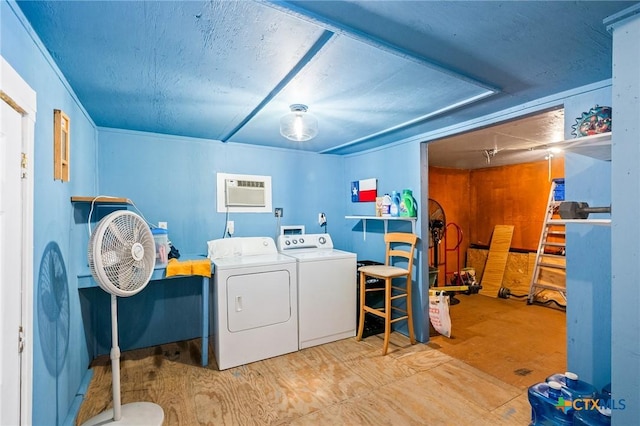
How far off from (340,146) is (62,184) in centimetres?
255

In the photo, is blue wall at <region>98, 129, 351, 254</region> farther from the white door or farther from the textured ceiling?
the white door

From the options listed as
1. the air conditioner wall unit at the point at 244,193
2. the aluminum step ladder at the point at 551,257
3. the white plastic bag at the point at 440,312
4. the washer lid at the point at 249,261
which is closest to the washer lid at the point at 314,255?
the washer lid at the point at 249,261

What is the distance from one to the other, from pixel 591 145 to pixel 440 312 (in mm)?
2056

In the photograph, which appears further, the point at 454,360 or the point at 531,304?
the point at 531,304

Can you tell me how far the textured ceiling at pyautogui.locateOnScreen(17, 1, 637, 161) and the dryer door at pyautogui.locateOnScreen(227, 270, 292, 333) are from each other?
54.9 inches

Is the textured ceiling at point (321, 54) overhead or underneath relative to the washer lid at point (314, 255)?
overhead

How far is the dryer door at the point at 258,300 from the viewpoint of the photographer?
249 cm

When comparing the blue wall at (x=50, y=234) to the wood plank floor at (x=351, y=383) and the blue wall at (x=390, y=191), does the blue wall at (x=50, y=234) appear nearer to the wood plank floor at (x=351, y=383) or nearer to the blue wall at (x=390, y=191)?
the wood plank floor at (x=351, y=383)

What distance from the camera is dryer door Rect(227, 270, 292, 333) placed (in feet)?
8.16

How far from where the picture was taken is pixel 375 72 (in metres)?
1.67

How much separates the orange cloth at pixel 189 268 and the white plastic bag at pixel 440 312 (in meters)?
2.24

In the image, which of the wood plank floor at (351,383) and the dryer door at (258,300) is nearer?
the wood plank floor at (351,383)

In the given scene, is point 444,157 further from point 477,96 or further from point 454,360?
point 454,360

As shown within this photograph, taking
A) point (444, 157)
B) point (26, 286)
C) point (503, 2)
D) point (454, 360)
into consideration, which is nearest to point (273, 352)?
point (454, 360)
